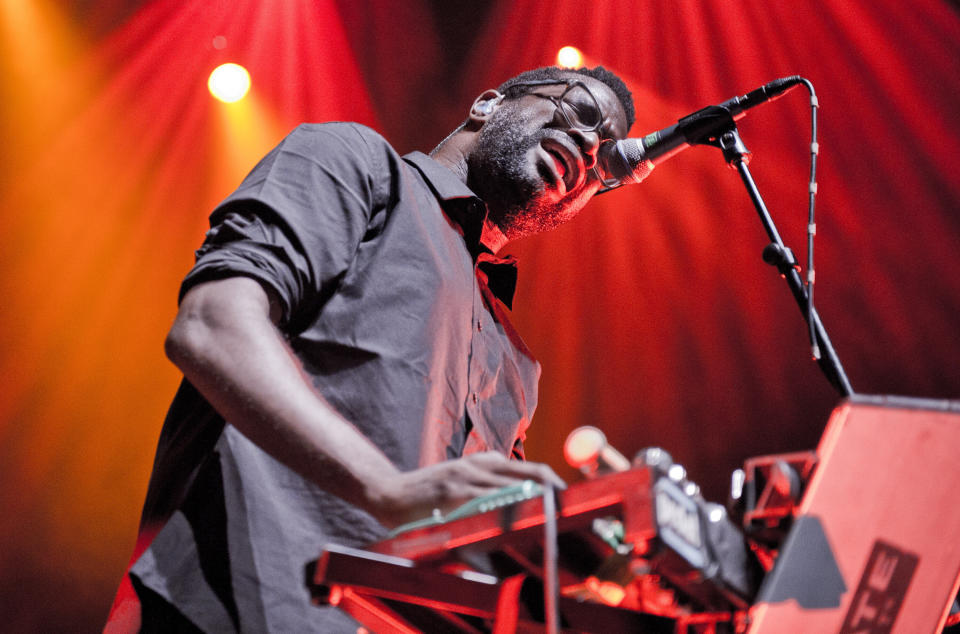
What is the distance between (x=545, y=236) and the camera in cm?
465

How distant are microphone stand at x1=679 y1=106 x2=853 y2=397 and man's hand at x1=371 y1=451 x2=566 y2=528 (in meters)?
0.90

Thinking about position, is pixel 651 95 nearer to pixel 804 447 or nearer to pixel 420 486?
pixel 804 447

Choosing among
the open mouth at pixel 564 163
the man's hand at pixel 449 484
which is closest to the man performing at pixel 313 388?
the man's hand at pixel 449 484

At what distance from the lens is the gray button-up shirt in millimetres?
1185

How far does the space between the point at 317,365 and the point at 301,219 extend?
0.26 m

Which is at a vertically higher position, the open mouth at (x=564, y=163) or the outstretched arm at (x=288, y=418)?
the open mouth at (x=564, y=163)

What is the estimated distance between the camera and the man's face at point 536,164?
88.9 inches

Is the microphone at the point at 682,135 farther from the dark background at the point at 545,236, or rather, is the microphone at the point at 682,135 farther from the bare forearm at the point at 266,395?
the dark background at the point at 545,236

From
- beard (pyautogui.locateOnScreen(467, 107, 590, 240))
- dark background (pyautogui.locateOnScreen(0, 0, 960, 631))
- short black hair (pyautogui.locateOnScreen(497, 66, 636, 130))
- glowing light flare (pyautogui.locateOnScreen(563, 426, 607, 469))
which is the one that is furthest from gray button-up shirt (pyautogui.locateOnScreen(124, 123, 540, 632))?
dark background (pyautogui.locateOnScreen(0, 0, 960, 631))

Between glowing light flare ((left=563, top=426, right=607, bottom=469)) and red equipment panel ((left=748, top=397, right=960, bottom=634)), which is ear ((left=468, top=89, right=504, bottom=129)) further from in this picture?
red equipment panel ((left=748, top=397, right=960, bottom=634))

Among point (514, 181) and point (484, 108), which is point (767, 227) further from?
point (484, 108)

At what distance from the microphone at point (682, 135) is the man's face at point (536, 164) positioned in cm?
27

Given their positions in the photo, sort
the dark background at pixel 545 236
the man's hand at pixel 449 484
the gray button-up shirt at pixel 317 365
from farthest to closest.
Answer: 1. the dark background at pixel 545 236
2. the gray button-up shirt at pixel 317 365
3. the man's hand at pixel 449 484

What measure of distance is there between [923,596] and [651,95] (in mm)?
3873
